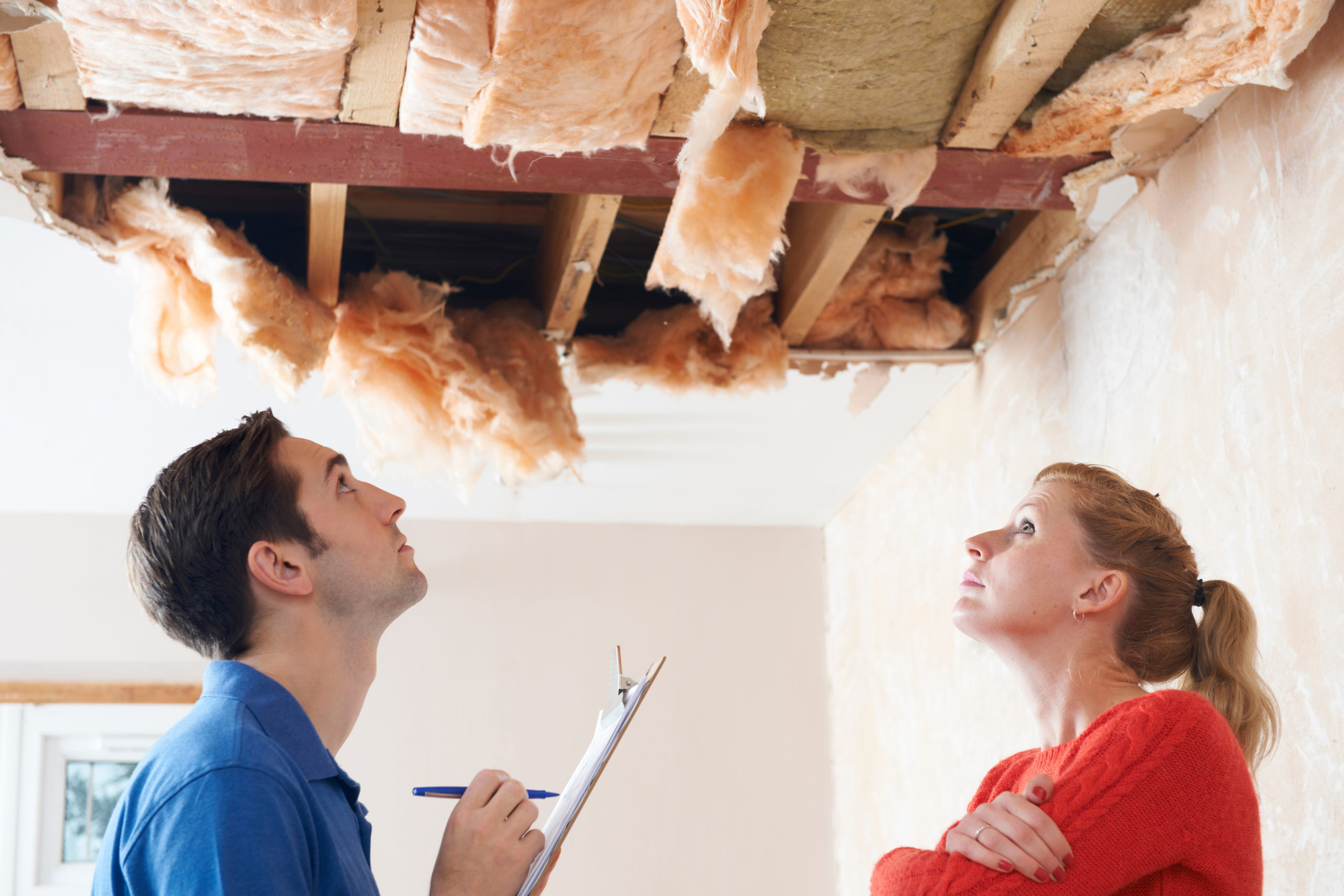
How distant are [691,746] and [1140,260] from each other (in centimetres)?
252

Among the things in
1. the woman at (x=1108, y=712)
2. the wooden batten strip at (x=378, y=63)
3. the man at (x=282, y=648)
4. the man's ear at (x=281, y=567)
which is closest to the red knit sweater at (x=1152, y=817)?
the woman at (x=1108, y=712)

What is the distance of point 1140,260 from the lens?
6.91 ft

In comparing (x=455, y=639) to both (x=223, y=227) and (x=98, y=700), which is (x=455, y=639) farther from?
(x=223, y=227)

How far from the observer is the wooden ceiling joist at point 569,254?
217 centimetres

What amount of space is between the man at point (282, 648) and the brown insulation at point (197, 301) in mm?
918

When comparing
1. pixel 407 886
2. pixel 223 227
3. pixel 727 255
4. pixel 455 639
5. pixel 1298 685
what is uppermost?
pixel 223 227

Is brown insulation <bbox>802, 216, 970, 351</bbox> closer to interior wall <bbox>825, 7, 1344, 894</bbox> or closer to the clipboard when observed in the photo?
interior wall <bbox>825, 7, 1344, 894</bbox>

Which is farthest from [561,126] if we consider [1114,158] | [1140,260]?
[1140,260]

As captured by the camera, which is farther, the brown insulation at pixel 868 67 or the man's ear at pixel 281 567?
the brown insulation at pixel 868 67

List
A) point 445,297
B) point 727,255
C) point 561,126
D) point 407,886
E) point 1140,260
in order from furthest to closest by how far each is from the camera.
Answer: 1. point 407,886
2. point 445,297
3. point 1140,260
4. point 727,255
5. point 561,126

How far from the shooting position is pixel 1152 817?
1141 millimetres

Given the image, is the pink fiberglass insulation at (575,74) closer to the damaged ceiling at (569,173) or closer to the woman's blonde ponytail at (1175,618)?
the damaged ceiling at (569,173)

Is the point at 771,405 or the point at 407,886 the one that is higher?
the point at 771,405

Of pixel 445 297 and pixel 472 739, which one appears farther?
pixel 472 739
